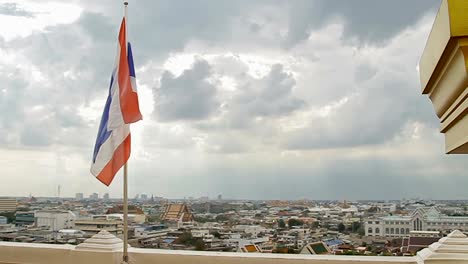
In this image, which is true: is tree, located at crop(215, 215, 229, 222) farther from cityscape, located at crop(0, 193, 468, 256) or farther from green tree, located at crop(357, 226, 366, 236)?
green tree, located at crop(357, 226, 366, 236)

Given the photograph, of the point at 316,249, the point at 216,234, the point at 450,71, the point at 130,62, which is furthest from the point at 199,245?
the point at 450,71

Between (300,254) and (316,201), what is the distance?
106 cm

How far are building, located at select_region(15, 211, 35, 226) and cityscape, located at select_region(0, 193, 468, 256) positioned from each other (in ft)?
0.04

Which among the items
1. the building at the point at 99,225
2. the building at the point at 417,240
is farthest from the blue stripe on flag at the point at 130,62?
the building at the point at 417,240

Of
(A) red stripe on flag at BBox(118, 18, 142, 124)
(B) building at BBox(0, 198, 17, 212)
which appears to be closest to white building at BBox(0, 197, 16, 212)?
(B) building at BBox(0, 198, 17, 212)

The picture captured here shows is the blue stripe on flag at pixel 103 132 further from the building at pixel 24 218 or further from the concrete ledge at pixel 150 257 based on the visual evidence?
the building at pixel 24 218

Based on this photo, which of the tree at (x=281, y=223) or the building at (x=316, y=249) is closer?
the building at (x=316, y=249)

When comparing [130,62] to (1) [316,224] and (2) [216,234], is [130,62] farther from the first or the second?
(1) [316,224]

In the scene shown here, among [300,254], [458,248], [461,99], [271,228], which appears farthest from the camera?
[271,228]

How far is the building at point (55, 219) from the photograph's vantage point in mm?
5176

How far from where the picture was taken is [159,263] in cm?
427

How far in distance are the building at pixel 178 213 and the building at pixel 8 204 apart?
5.69ft

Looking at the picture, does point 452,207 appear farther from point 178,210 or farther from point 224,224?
point 178,210

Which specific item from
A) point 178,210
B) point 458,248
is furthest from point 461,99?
point 178,210
